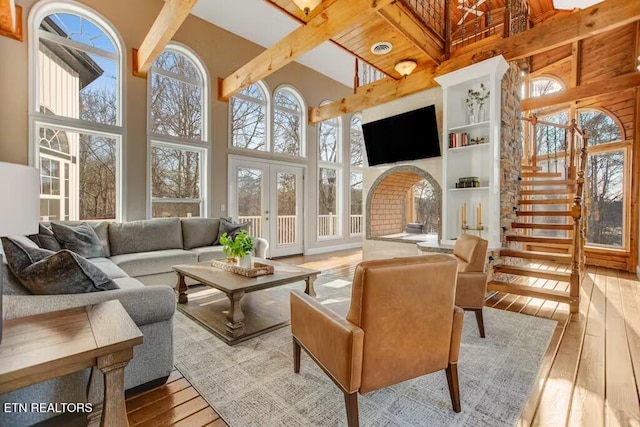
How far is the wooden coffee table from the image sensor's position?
8.08ft

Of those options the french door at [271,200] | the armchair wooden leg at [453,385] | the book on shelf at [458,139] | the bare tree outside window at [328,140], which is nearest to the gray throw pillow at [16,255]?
the armchair wooden leg at [453,385]

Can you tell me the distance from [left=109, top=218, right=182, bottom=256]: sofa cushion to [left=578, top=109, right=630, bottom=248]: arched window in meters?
7.00

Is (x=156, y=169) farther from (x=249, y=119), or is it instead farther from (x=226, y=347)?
(x=226, y=347)

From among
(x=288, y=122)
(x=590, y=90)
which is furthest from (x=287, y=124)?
(x=590, y=90)

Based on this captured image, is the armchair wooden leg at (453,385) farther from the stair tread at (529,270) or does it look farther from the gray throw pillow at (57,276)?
the stair tread at (529,270)

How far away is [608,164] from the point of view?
5590 millimetres

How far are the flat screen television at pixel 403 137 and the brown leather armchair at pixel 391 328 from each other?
346cm

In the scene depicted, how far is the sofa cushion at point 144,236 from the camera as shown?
398 centimetres

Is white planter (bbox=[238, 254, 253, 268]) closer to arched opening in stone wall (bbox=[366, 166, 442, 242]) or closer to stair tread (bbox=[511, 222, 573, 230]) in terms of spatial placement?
arched opening in stone wall (bbox=[366, 166, 442, 242])

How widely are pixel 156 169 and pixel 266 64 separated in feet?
8.05

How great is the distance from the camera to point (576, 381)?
6.28 feet

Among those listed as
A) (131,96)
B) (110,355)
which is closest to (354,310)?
(110,355)

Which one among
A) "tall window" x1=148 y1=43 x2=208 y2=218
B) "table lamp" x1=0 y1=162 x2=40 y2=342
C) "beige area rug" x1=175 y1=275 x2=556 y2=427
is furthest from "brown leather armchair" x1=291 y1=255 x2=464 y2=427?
"tall window" x1=148 y1=43 x2=208 y2=218

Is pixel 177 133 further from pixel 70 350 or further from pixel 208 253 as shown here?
pixel 70 350
